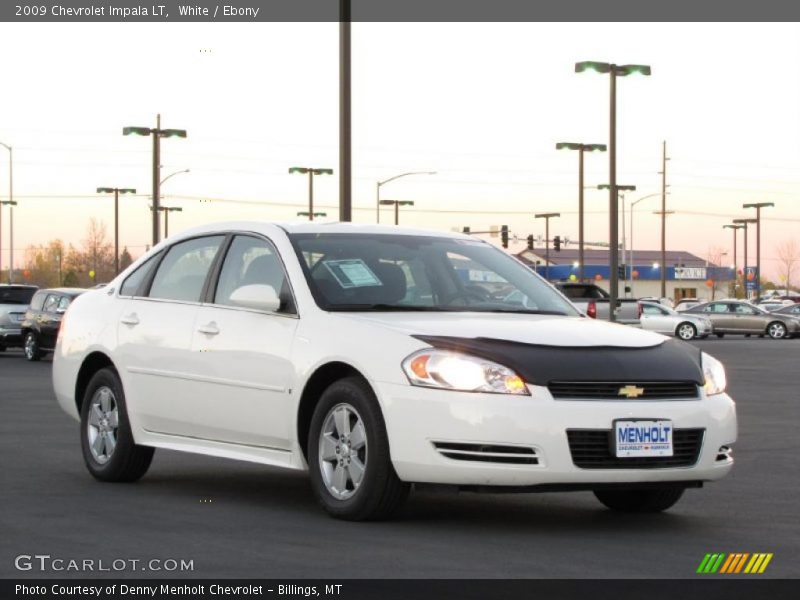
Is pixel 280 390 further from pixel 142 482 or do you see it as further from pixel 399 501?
pixel 142 482

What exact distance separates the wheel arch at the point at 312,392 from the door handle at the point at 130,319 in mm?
2001

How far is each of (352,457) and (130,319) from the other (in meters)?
2.67

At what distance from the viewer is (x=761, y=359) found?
121 feet

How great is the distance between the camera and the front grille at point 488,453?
7883mm

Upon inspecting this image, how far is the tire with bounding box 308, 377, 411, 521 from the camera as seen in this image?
8.11 m

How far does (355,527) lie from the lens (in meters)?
8.09

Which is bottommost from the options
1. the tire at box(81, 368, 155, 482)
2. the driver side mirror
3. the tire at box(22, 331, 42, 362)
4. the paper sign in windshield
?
the tire at box(22, 331, 42, 362)

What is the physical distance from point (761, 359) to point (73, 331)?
28.1 metres

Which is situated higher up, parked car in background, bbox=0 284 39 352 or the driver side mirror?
the driver side mirror

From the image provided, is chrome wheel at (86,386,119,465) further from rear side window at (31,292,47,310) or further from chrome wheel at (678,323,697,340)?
chrome wheel at (678,323,697,340)

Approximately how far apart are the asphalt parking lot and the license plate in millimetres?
448

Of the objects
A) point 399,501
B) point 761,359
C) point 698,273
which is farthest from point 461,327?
point 698,273

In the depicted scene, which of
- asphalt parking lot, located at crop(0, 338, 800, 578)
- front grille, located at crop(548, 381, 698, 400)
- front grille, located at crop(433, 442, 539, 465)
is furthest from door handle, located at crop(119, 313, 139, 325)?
front grille, located at crop(548, 381, 698, 400)

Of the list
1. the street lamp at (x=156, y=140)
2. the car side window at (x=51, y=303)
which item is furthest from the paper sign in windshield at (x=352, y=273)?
the street lamp at (x=156, y=140)
